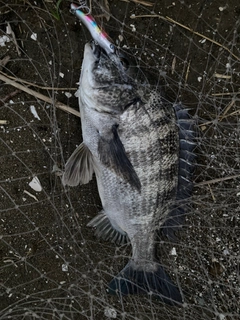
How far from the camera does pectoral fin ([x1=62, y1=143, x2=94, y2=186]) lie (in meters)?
1.76

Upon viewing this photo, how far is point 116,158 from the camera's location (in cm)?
167

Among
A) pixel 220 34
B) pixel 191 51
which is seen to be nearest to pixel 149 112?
pixel 191 51

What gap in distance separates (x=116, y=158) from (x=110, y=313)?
0.82 m

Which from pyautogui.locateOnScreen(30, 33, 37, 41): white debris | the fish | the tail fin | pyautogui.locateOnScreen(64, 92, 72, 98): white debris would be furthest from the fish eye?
the tail fin

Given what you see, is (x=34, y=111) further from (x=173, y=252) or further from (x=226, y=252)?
(x=226, y=252)

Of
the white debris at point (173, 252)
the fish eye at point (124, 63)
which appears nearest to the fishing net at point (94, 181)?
the white debris at point (173, 252)

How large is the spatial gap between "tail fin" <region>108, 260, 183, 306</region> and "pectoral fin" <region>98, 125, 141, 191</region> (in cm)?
40

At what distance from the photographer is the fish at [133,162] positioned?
1640 millimetres

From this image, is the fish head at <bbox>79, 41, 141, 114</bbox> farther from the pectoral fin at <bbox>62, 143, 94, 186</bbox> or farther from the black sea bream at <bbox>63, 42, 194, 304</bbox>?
the pectoral fin at <bbox>62, 143, 94, 186</bbox>

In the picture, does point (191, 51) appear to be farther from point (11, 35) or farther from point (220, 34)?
point (11, 35)

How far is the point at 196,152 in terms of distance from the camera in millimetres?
1925

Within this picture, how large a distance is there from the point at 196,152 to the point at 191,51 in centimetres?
48

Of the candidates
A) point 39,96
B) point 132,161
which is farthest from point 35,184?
point 132,161

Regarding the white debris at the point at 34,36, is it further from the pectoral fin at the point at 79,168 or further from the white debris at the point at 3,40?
the pectoral fin at the point at 79,168
